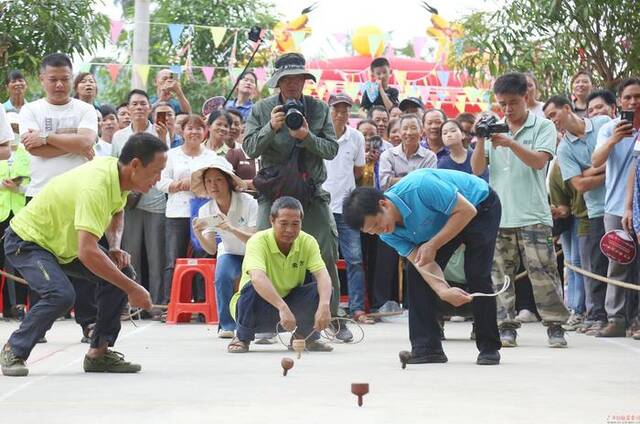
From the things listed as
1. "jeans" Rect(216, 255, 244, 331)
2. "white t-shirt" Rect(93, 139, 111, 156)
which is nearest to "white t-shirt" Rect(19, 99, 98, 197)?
"jeans" Rect(216, 255, 244, 331)

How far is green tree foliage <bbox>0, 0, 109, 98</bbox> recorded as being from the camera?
14.3 metres

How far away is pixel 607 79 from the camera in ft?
44.1

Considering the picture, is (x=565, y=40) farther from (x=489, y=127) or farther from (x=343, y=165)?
(x=489, y=127)

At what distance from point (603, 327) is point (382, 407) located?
16.5 feet

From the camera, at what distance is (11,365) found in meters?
7.34

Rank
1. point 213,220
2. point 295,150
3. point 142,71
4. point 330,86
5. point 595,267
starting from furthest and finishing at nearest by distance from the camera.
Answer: point 330,86, point 142,71, point 213,220, point 595,267, point 295,150

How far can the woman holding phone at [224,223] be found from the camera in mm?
10531

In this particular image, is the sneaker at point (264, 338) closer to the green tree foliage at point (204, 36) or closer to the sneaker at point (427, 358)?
the sneaker at point (427, 358)

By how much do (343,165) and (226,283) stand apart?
2482mm

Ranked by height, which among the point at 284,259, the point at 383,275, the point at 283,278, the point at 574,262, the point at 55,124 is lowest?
the point at 383,275

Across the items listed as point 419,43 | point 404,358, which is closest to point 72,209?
point 404,358

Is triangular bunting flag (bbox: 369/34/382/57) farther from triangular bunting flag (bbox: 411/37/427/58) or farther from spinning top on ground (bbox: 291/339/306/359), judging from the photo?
spinning top on ground (bbox: 291/339/306/359)

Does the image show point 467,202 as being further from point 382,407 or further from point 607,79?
point 607,79

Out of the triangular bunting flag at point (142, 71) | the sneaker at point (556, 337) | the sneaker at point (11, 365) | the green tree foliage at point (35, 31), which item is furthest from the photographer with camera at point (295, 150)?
the triangular bunting flag at point (142, 71)
